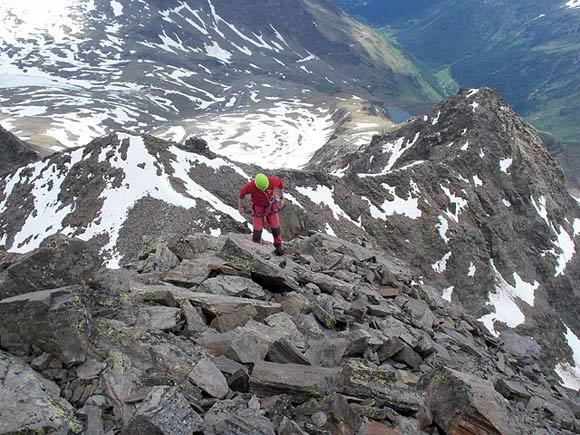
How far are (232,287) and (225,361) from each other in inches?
162

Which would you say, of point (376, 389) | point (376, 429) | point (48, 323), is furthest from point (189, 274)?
point (376, 429)

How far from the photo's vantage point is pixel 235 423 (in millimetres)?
8539

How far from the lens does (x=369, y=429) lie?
31.6 ft

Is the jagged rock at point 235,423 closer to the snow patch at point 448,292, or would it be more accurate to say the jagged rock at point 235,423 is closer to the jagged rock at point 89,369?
the jagged rock at point 89,369

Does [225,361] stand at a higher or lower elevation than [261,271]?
higher

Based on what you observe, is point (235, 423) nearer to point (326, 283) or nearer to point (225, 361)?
point (225, 361)

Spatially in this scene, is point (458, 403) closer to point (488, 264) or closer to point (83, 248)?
point (83, 248)

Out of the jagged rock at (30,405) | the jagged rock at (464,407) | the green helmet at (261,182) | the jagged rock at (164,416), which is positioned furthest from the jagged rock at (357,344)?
the green helmet at (261,182)

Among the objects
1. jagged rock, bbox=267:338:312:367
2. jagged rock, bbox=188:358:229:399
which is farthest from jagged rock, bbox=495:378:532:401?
jagged rock, bbox=188:358:229:399

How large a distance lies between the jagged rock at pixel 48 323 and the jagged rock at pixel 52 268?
937mm

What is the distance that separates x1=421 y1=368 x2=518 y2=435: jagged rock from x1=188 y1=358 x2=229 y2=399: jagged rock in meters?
4.45

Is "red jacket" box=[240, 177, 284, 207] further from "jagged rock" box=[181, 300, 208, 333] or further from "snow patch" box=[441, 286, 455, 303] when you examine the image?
"snow patch" box=[441, 286, 455, 303]

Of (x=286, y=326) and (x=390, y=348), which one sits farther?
(x=390, y=348)

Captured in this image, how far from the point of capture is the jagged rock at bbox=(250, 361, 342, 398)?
399 inches
